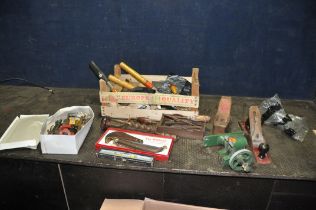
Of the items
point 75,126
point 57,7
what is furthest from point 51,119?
point 57,7

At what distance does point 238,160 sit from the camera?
3.86ft

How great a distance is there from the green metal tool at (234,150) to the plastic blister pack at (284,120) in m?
0.26

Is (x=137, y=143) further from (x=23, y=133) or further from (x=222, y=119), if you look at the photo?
(x=23, y=133)

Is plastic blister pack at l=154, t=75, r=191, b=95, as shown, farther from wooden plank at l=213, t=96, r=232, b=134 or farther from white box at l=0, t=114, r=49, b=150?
white box at l=0, t=114, r=49, b=150

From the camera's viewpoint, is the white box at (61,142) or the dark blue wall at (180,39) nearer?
the white box at (61,142)

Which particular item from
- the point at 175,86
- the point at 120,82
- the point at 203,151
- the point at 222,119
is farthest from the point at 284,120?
the point at 120,82

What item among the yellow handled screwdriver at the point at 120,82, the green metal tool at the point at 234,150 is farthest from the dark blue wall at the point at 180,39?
the green metal tool at the point at 234,150

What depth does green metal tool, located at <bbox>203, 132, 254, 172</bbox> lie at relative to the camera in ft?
3.85

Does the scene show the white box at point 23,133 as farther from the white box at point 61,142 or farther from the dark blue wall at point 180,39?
the dark blue wall at point 180,39

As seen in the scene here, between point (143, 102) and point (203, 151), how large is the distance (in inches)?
15.2

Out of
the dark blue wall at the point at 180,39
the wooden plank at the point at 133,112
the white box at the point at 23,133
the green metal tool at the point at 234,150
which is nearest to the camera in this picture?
the green metal tool at the point at 234,150

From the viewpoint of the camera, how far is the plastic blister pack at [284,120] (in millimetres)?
1403

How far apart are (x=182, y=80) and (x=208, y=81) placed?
262 mm

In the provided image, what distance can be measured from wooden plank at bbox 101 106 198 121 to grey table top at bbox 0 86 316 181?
0.10 m
